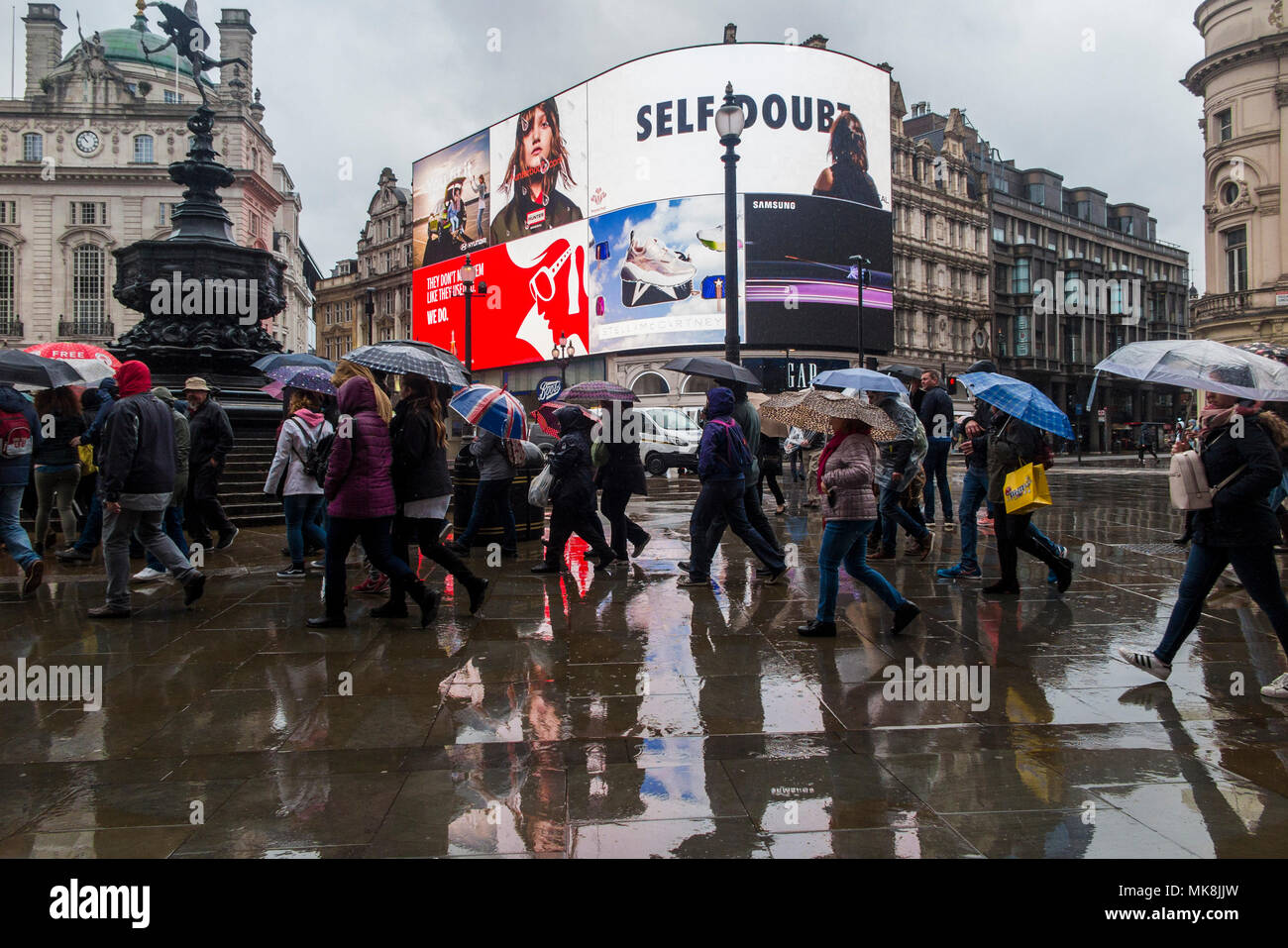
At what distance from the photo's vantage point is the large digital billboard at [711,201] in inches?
1704

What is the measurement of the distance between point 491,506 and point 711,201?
120 ft

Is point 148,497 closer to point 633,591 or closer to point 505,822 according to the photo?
point 633,591

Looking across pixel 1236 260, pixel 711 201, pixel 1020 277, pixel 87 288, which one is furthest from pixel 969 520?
pixel 87 288

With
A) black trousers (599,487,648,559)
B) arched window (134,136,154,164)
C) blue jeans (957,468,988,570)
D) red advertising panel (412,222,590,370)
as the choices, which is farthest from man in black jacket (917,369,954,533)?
Result: arched window (134,136,154,164)

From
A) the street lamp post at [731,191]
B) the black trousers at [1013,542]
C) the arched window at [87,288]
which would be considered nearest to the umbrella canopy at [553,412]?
the street lamp post at [731,191]

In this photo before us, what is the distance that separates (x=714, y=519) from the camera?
7820 mm

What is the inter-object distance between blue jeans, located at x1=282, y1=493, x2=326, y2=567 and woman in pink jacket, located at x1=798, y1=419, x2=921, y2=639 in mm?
4399

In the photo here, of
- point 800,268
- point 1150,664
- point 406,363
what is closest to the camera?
point 1150,664

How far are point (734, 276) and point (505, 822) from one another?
429 inches

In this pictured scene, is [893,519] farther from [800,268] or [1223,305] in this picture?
[800,268]

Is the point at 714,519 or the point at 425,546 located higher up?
the point at 714,519

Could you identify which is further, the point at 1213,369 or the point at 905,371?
the point at 905,371
